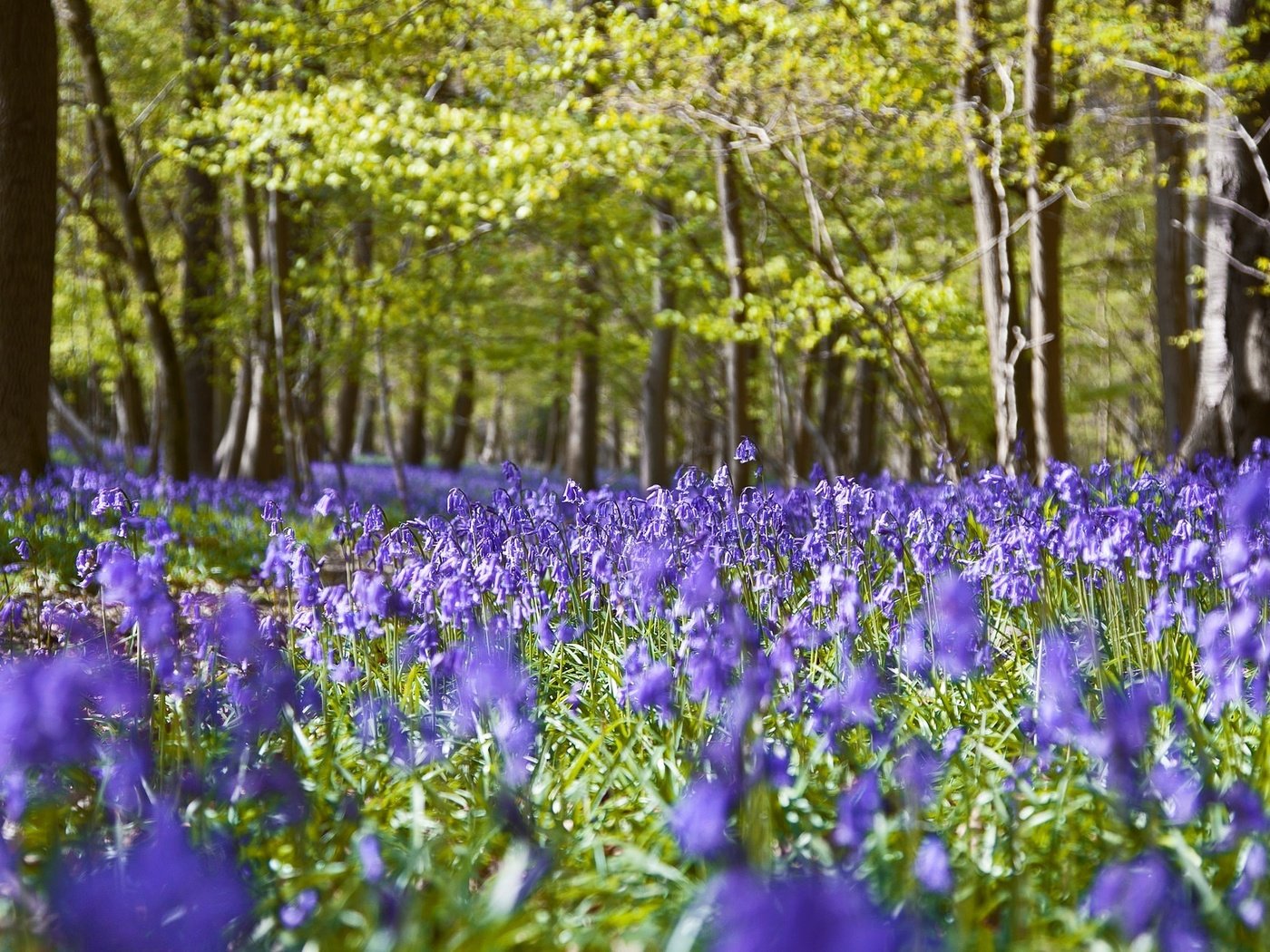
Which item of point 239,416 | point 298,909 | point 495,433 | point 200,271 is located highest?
point 200,271

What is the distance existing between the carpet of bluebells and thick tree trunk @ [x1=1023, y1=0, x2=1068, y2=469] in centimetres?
453

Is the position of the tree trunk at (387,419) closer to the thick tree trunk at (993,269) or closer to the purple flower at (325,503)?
the thick tree trunk at (993,269)

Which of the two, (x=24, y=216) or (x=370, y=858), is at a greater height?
(x=24, y=216)

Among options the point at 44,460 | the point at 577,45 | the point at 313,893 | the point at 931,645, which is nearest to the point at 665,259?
the point at 577,45

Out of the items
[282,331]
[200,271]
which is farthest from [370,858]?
[200,271]

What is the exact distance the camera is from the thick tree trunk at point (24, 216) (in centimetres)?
822

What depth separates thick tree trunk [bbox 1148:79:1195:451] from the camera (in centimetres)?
1334

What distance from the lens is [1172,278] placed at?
14125 mm

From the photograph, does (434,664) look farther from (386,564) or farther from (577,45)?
(577,45)

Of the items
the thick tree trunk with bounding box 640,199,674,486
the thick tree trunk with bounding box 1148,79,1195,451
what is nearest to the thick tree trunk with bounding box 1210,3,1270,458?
the thick tree trunk with bounding box 1148,79,1195,451

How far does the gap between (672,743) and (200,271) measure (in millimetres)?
11712

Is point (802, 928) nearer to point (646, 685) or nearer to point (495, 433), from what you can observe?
point (646, 685)

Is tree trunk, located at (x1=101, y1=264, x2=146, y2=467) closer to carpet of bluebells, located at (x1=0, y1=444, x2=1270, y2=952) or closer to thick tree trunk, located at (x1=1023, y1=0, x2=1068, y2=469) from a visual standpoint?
carpet of bluebells, located at (x1=0, y1=444, x2=1270, y2=952)

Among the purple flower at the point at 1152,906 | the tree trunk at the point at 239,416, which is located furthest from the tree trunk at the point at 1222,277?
the tree trunk at the point at 239,416
